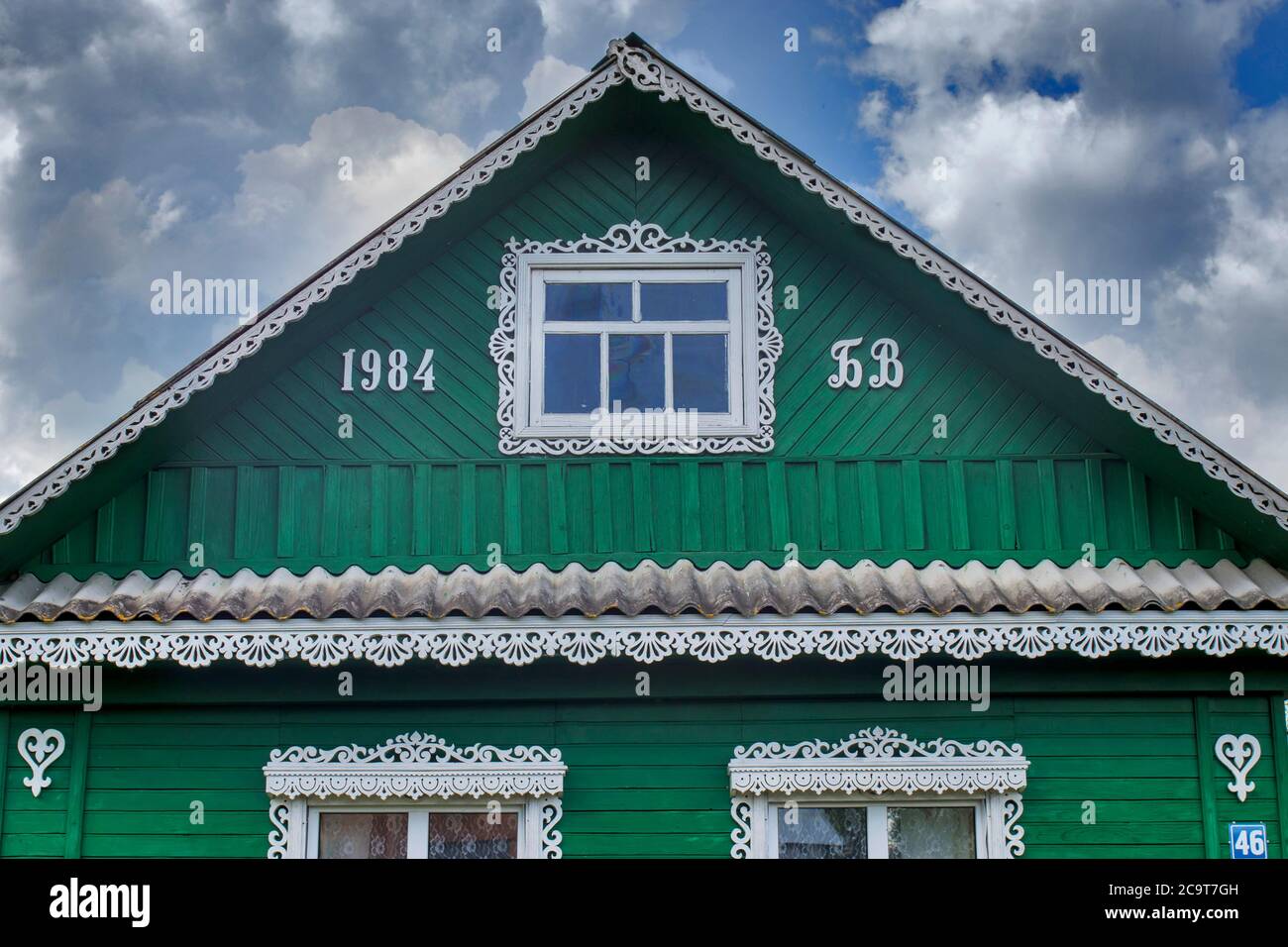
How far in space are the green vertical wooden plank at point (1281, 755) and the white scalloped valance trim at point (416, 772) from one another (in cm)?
394

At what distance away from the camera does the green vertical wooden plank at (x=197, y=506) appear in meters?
7.85

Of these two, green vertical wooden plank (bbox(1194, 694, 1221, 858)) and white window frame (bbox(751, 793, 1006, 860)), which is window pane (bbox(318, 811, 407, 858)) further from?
green vertical wooden plank (bbox(1194, 694, 1221, 858))

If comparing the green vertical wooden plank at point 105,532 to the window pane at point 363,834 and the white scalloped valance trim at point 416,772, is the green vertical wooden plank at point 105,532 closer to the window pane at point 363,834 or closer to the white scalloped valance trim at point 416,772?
the white scalloped valance trim at point 416,772

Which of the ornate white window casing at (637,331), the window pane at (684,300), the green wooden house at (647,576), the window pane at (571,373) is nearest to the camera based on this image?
the green wooden house at (647,576)

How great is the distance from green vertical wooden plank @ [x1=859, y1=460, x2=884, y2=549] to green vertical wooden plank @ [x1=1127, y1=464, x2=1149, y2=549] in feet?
4.82

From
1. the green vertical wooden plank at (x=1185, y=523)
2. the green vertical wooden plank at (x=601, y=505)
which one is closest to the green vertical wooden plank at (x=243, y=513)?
the green vertical wooden plank at (x=601, y=505)

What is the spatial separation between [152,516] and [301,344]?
132cm

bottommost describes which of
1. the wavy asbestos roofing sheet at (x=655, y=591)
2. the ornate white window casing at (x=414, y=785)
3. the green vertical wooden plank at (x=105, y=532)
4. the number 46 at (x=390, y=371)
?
the ornate white window casing at (x=414, y=785)

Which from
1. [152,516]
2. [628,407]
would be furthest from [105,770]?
[628,407]

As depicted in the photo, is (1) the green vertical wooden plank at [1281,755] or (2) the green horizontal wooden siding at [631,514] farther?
(2) the green horizontal wooden siding at [631,514]

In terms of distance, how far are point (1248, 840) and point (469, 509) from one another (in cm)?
472

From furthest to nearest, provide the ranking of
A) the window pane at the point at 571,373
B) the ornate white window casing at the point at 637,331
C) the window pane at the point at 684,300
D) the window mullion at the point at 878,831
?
the window pane at the point at 684,300, the window pane at the point at 571,373, the ornate white window casing at the point at 637,331, the window mullion at the point at 878,831

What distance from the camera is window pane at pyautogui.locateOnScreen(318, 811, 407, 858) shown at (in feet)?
24.8
